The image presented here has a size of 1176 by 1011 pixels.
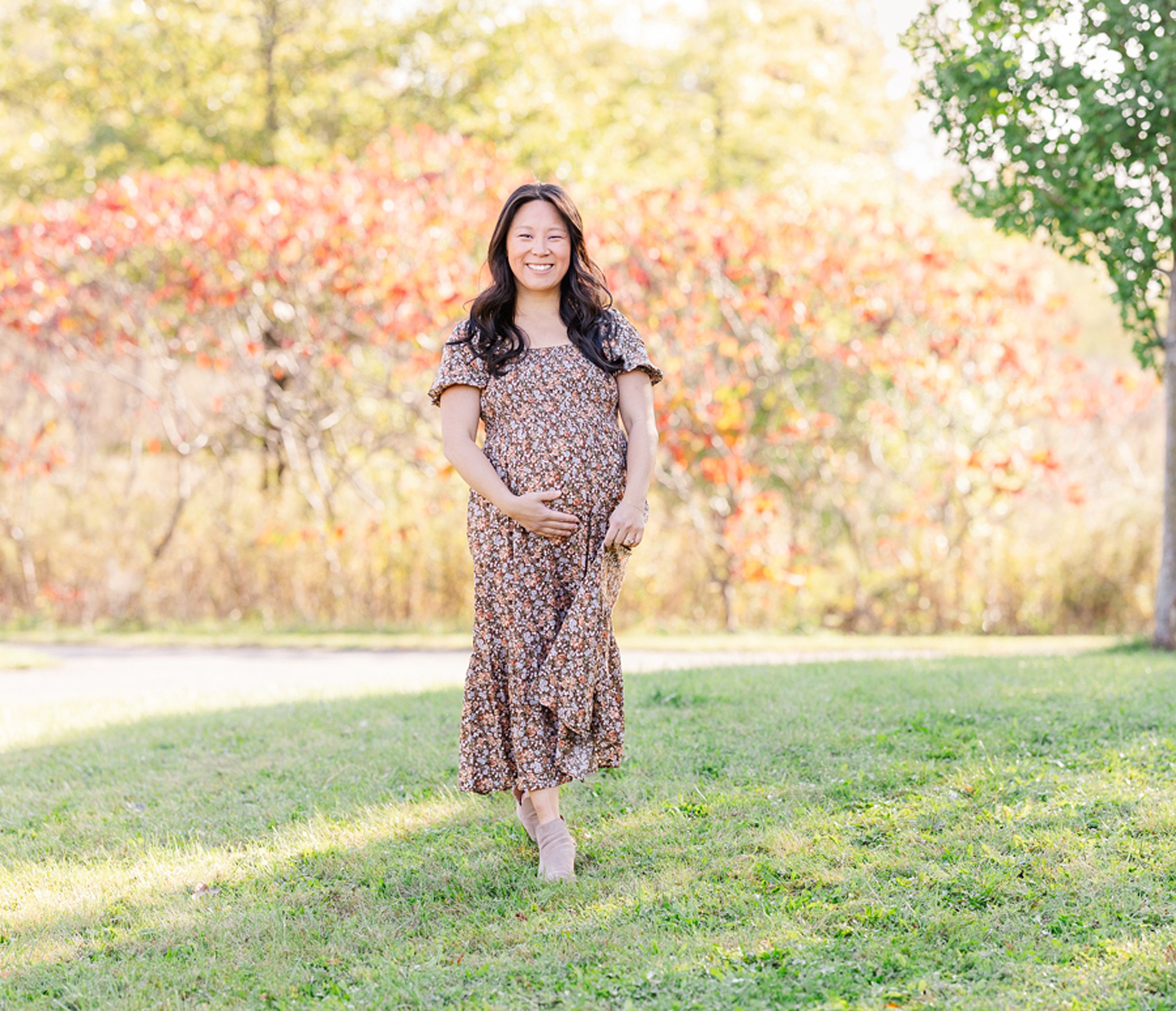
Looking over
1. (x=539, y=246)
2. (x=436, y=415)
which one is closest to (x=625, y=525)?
(x=539, y=246)

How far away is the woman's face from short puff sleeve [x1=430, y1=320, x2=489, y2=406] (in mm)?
266

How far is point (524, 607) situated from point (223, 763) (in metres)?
2.04

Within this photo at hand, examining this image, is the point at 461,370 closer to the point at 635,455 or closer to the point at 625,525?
the point at 635,455

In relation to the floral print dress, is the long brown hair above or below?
above

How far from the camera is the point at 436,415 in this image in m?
9.74

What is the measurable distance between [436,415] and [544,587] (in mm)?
6578

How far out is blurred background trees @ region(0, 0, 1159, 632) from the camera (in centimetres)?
924

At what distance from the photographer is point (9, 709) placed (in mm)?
6172

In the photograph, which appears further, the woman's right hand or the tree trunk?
the tree trunk

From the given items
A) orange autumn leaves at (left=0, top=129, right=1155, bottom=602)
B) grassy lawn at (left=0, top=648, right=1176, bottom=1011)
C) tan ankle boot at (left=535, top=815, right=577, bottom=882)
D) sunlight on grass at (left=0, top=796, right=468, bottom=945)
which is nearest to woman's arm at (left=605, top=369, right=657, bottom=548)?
tan ankle boot at (left=535, top=815, right=577, bottom=882)

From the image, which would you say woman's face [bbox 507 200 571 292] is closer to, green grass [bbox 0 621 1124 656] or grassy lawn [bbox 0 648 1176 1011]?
grassy lawn [bbox 0 648 1176 1011]

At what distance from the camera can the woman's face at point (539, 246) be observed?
3.46 m

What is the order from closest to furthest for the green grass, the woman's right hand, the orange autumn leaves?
1. the woman's right hand
2. the green grass
3. the orange autumn leaves

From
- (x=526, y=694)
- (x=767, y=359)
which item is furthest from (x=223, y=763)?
(x=767, y=359)
